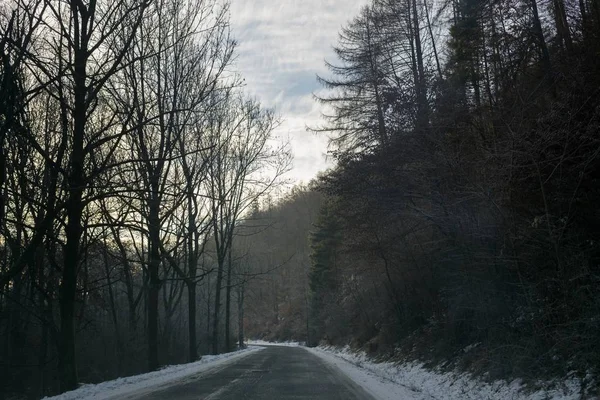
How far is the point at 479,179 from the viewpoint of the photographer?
11.7m

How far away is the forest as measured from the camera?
990 centimetres

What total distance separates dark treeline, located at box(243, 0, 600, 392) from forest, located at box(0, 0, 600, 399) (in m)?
0.07

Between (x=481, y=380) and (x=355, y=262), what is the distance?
16.7 meters

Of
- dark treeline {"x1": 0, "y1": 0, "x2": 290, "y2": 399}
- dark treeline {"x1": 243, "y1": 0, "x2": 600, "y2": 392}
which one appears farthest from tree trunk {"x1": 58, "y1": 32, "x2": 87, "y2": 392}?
dark treeline {"x1": 243, "y1": 0, "x2": 600, "y2": 392}

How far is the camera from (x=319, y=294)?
2061 inches

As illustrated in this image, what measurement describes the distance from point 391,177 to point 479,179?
572 cm

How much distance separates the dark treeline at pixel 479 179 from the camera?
964 cm

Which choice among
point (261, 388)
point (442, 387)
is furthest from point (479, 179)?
point (261, 388)

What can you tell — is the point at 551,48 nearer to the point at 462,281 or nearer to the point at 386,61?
the point at 462,281

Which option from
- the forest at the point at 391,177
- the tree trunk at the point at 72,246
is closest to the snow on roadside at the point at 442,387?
the forest at the point at 391,177

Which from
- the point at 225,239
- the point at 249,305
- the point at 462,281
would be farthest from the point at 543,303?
the point at 249,305

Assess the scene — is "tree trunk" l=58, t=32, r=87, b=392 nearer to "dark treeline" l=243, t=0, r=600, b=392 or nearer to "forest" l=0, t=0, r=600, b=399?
"forest" l=0, t=0, r=600, b=399

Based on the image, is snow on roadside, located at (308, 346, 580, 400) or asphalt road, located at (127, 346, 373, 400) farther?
asphalt road, located at (127, 346, 373, 400)

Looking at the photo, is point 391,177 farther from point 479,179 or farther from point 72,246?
point 72,246
